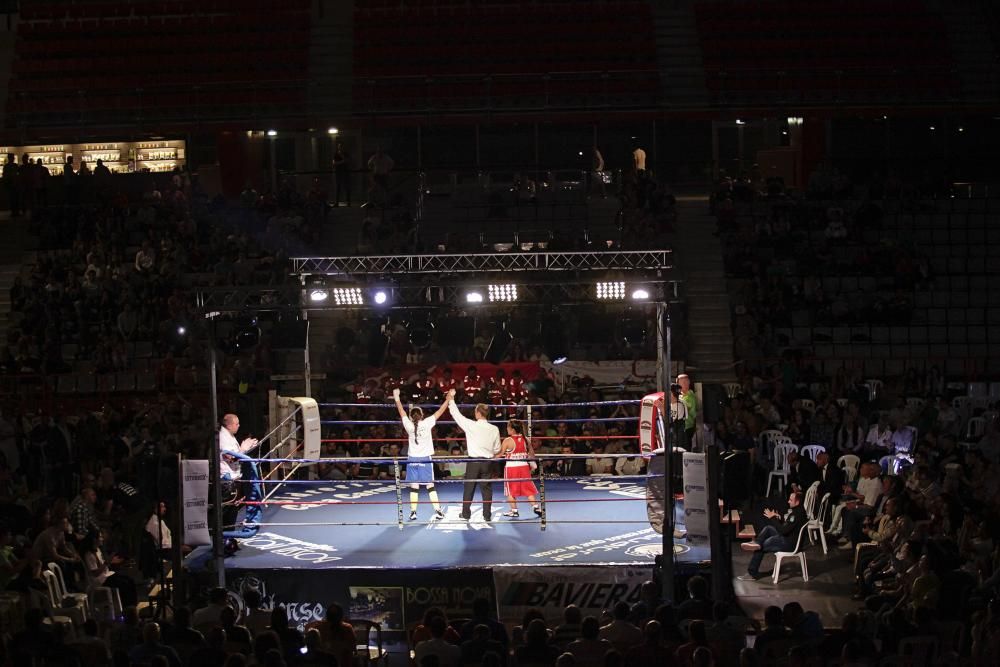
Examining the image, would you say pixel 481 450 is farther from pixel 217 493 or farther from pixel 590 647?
pixel 590 647

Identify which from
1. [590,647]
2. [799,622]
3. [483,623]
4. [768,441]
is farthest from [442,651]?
[768,441]

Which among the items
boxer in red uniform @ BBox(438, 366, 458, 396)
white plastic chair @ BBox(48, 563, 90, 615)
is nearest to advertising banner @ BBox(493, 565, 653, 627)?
white plastic chair @ BBox(48, 563, 90, 615)

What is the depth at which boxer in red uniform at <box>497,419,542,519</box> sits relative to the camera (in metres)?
13.4

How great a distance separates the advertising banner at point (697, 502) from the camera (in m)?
11.7

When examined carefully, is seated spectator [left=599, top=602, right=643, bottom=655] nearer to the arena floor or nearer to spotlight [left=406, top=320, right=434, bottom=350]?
the arena floor

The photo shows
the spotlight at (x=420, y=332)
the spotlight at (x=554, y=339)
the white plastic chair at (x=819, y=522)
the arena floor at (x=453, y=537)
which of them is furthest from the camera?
the spotlight at (x=554, y=339)

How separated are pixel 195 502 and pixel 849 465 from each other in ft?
24.0

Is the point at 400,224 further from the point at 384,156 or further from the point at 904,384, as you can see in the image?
the point at 904,384

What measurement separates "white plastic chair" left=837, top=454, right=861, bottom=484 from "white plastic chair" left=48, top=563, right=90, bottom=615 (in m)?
8.16

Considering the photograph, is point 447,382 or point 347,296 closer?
point 347,296

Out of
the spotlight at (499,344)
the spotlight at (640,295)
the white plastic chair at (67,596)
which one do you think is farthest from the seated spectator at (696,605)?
the spotlight at (499,344)

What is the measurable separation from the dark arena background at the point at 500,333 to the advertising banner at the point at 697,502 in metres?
0.03

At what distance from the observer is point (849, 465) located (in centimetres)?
1515

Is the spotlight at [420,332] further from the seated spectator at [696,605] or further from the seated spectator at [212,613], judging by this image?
the seated spectator at [696,605]
